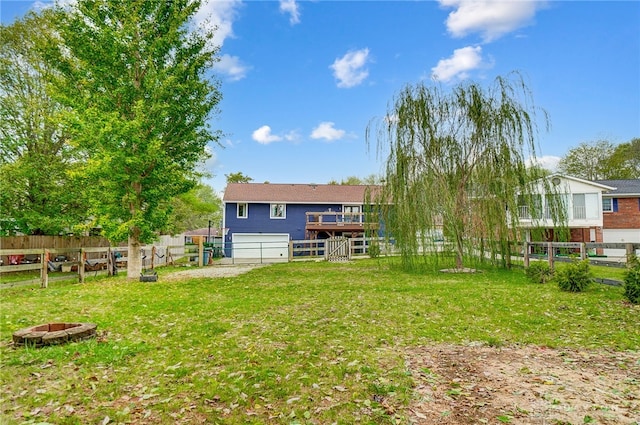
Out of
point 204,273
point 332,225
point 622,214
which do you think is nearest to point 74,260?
point 204,273

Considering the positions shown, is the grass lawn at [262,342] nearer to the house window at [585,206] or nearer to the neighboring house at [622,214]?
the house window at [585,206]

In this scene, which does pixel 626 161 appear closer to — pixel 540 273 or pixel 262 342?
pixel 540 273

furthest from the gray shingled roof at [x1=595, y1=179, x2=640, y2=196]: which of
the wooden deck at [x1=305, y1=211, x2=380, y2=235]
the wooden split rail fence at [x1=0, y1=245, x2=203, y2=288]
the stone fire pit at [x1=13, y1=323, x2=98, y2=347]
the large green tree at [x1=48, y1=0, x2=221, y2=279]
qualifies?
the stone fire pit at [x1=13, y1=323, x2=98, y2=347]

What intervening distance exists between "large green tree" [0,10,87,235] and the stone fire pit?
35.5 ft

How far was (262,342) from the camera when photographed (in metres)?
4.83

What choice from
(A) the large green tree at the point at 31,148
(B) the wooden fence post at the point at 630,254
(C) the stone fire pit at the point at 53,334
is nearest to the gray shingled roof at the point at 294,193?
(A) the large green tree at the point at 31,148

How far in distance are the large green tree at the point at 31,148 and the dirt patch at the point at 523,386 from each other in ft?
49.7

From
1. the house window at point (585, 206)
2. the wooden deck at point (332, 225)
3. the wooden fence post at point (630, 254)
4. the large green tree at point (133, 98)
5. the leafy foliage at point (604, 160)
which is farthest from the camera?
the leafy foliage at point (604, 160)

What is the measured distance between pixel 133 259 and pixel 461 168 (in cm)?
1194

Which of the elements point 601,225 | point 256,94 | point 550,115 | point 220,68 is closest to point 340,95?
point 256,94

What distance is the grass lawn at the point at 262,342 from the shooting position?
308cm

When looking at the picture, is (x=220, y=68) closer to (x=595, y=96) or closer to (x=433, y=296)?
(x=433, y=296)

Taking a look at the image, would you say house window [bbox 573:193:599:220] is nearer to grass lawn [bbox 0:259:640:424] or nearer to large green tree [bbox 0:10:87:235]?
grass lawn [bbox 0:259:640:424]

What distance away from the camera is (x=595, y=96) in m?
13.4
